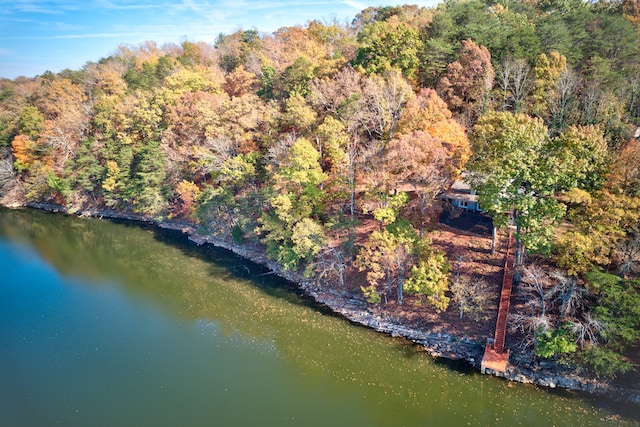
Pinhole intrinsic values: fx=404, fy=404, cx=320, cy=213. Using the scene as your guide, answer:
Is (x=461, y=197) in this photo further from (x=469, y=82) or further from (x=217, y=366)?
(x=217, y=366)

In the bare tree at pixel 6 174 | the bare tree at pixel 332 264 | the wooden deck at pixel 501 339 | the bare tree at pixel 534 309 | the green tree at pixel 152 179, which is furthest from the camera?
the bare tree at pixel 6 174

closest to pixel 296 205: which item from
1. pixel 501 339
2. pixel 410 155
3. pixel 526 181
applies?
pixel 410 155

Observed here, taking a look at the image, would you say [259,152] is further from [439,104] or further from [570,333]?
[570,333]

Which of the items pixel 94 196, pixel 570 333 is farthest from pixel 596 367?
pixel 94 196

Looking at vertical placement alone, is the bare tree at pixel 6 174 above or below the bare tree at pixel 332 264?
above

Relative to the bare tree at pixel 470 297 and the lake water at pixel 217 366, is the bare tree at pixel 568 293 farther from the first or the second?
the lake water at pixel 217 366

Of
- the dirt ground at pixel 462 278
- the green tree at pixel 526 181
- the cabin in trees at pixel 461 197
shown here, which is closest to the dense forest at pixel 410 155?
the green tree at pixel 526 181

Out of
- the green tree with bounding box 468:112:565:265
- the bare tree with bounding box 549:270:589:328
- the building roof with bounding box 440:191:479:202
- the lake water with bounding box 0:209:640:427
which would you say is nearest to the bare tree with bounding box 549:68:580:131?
the building roof with bounding box 440:191:479:202
